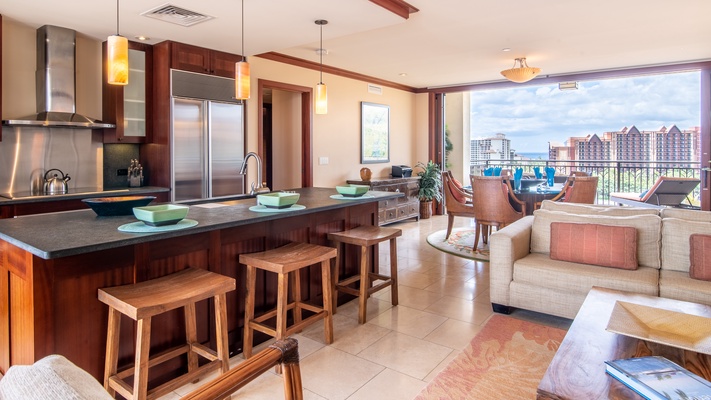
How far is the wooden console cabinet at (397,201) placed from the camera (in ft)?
23.7

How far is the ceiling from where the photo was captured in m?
3.71

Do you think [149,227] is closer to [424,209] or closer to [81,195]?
[81,195]

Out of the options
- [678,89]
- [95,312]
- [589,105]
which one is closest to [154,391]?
[95,312]

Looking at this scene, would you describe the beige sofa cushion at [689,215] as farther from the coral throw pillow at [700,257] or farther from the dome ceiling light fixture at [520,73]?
the dome ceiling light fixture at [520,73]

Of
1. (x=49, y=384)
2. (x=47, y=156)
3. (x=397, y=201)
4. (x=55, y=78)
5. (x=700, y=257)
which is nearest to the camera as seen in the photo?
(x=49, y=384)

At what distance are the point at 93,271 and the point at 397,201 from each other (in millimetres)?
5932

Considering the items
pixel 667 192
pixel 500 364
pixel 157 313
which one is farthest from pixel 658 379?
pixel 667 192

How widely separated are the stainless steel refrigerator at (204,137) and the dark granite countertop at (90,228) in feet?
5.98

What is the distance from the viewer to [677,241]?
3.10 metres

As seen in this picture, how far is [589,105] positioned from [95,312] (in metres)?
11.4

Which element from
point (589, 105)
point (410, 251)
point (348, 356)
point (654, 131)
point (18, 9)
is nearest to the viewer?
point (348, 356)

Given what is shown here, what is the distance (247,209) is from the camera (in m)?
2.92

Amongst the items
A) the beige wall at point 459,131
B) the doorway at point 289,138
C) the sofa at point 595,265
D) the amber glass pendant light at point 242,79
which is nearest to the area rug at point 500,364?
the sofa at point 595,265

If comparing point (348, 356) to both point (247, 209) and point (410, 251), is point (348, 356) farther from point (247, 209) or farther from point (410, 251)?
point (410, 251)
